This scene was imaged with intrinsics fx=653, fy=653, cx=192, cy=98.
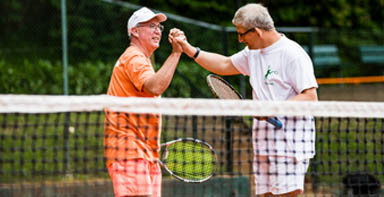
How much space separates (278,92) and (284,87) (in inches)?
2.6

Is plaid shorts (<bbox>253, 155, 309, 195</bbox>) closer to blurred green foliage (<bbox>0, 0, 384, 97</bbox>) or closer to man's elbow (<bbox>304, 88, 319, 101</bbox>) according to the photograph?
man's elbow (<bbox>304, 88, 319, 101</bbox>)

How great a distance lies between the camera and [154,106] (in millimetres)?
4230

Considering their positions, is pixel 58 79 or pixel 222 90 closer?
pixel 222 90

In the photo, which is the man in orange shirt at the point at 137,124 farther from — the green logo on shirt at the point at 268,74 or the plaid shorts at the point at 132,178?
the green logo on shirt at the point at 268,74

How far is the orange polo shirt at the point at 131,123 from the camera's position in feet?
13.8

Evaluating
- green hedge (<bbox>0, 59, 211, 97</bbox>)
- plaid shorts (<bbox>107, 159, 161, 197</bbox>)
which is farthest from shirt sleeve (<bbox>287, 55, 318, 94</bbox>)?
green hedge (<bbox>0, 59, 211, 97</bbox>)

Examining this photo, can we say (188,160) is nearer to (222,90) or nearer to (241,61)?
(222,90)

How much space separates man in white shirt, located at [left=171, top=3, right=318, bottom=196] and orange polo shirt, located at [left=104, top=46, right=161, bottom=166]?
2.32 feet

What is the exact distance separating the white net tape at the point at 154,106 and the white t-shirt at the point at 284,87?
0.16 m

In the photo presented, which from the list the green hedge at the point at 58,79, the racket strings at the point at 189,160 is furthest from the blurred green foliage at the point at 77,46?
the racket strings at the point at 189,160

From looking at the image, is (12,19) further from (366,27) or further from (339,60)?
(366,27)

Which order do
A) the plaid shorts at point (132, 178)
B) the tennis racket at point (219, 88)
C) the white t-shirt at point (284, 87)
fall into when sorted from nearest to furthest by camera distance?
1. the plaid shorts at point (132, 178)
2. the white t-shirt at point (284, 87)
3. the tennis racket at point (219, 88)

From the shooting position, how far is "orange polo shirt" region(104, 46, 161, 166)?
166 inches

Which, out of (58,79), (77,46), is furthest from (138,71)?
(77,46)
